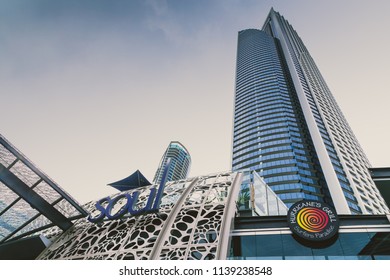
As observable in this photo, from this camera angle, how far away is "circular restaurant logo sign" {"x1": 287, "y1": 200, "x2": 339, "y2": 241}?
14.6m

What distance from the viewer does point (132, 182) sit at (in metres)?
23.1

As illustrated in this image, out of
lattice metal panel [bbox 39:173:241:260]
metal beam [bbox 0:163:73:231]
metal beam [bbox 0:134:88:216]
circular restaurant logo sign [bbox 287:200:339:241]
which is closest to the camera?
lattice metal panel [bbox 39:173:241:260]

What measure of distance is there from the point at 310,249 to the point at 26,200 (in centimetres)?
1688

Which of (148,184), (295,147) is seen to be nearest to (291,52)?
(295,147)

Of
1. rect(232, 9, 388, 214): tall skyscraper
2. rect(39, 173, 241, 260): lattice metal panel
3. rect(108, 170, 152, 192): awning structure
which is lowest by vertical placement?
rect(39, 173, 241, 260): lattice metal panel

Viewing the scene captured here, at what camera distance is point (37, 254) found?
18.4 metres

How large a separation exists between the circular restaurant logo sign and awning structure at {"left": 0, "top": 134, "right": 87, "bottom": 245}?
13629 millimetres

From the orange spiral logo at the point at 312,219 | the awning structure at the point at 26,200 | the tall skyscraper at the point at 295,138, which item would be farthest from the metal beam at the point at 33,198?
the tall skyscraper at the point at 295,138

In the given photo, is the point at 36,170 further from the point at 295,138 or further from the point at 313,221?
the point at 295,138

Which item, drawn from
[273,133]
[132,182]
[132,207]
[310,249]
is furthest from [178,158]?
[310,249]

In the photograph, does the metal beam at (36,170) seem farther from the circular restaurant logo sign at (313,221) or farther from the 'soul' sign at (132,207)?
the circular restaurant logo sign at (313,221)

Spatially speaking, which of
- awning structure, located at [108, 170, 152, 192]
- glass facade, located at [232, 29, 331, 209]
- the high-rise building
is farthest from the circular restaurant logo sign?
the high-rise building

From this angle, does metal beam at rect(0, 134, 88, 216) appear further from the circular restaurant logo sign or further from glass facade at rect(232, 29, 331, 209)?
glass facade at rect(232, 29, 331, 209)
